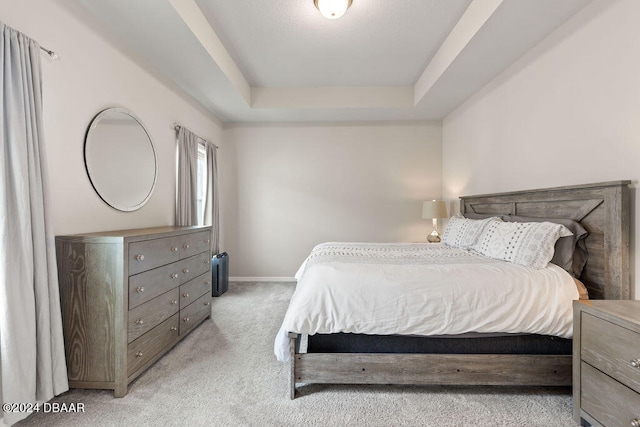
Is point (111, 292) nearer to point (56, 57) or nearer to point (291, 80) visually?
→ point (56, 57)

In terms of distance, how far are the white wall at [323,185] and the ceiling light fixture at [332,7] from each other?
7.15 feet

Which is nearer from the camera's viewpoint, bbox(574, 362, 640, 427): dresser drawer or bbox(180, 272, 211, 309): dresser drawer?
bbox(574, 362, 640, 427): dresser drawer

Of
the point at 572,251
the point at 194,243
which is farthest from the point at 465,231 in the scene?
the point at 194,243

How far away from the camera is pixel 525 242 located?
1.93 meters

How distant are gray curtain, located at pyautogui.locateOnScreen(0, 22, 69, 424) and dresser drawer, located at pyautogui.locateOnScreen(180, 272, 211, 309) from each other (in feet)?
2.87

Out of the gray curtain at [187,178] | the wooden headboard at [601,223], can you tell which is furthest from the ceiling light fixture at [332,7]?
the wooden headboard at [601,223]

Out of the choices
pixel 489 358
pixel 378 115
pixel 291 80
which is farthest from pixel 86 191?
pixel 378 115

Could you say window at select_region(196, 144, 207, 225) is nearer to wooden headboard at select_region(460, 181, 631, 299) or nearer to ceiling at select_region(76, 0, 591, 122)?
ceiling at select_region(76, 0, 591, 122)

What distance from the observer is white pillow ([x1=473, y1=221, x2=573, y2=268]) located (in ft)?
5.98

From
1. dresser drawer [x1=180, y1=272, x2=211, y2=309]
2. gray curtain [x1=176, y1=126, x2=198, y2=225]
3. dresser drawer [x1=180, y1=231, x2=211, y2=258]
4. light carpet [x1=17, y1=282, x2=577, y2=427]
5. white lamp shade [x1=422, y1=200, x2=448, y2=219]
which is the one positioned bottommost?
light carpet [x1=17, y1=282, x2=577, y2=427]

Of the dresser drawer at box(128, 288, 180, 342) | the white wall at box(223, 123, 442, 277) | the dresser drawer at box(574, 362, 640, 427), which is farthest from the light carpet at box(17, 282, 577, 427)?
the white wall at box(223, 123, 442, 277)

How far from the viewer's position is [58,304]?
1588mm

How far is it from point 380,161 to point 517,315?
10.1 feet

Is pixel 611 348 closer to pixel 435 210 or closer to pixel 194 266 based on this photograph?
pixel 435 210
